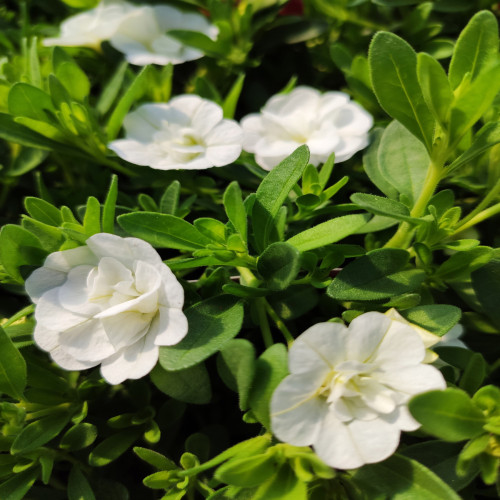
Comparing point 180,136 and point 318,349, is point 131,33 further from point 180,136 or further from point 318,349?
point 318,349

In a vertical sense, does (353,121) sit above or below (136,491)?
above

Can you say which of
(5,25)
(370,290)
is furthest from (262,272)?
(5,25)

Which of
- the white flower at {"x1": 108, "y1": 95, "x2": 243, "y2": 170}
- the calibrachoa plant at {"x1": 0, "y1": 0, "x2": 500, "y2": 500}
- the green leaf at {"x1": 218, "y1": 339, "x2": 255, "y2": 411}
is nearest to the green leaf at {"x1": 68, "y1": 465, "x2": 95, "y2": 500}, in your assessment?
the calibrachoa plant at {"x1": 0, "y1": 0, "x2": 500, "y2": 500}

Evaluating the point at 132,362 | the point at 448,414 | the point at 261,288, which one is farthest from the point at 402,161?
the point at 132,362

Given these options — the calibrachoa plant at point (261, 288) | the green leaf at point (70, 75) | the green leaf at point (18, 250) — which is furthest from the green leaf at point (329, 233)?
the green leaf at point (70, 75)

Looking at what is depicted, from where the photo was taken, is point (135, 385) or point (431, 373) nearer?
point (431, 373)

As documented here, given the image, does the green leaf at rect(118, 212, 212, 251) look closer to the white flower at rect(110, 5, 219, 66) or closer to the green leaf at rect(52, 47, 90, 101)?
the green leaf at rect(52, 47, 90, 101)

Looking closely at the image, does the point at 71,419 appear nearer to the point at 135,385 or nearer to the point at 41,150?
the point at 135,385

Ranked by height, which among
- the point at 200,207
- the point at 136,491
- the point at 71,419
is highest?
the point at 200,207
